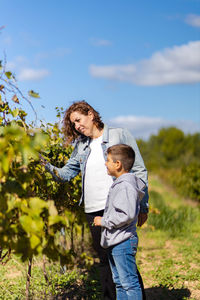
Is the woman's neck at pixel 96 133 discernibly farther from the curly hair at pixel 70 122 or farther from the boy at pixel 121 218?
the boy at pixel 121 218

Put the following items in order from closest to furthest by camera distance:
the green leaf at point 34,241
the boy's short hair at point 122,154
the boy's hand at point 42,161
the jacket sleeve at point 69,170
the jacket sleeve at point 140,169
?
the green leaf at point 34,241, the boy's short hair at point 122,154, the boy's hand at point 42,161, the jacket sleeve at point 140,169, the jacket sleeve at point 69,170

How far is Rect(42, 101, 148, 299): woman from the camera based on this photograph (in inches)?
119

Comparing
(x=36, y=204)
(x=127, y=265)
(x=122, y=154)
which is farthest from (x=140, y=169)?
(x=36, y=204)

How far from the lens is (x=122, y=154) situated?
263 centimetres

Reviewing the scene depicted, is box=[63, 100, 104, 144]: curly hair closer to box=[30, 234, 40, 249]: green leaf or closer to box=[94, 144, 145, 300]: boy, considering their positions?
box=[94, 144, 145, 300]: boy

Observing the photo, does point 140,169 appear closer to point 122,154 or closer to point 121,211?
point 122,154

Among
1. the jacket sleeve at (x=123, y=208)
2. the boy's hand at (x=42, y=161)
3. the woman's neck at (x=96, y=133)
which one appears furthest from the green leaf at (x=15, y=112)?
the jacket sleeve at (x=123, y=208)

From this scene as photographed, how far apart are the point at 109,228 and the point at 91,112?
3.53ft

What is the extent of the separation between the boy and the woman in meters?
0.34

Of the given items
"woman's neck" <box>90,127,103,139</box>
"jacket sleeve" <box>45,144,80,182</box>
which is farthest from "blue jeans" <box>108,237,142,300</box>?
"woman's neck" <box>90,127,103,139</box>

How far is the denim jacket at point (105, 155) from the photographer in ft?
9.90

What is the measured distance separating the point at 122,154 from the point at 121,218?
0.44m

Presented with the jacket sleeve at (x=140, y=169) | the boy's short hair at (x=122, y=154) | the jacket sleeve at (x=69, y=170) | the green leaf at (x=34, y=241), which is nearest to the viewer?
the green leaf at (x=34, y=241)

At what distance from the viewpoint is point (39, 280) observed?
436 cm
